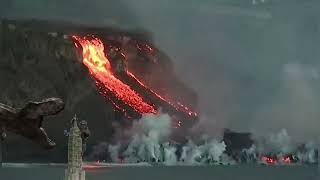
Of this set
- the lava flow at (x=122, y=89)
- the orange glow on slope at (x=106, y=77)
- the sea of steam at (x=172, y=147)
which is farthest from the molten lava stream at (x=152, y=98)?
the sea of steam at (x=172, y=147)

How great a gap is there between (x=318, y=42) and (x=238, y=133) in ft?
14.8

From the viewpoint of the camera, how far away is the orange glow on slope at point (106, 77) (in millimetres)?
23094

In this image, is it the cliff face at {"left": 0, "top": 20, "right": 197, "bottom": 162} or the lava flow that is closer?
the cliff face at {"left": 0, "top": 20, "right": 197, "bottom": 162}

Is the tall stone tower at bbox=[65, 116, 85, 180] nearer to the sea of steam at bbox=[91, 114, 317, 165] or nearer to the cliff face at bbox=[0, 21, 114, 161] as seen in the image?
the cliff face at bbox=[0, 21, 114, 161]

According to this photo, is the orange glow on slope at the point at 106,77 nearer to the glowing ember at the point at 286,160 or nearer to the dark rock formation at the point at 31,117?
the glowing ember at the point at 286,160

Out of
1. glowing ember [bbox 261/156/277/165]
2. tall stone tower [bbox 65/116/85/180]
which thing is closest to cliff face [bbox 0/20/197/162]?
tall stone tower [bbox 65/116/85/180]

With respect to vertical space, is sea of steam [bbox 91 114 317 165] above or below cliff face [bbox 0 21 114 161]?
below

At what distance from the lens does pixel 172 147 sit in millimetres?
23047

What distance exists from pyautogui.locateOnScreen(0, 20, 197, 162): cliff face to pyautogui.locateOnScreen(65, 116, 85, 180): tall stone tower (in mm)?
498

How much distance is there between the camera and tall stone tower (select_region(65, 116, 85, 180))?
19.9 meters

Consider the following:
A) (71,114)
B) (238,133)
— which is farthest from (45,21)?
(238,133)

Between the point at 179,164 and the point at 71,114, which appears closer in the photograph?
the point at 71,114

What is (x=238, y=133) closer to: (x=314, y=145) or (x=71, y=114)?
(x=314, y=145)

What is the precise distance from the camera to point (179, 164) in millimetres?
24062
